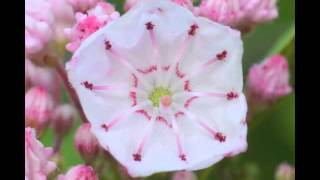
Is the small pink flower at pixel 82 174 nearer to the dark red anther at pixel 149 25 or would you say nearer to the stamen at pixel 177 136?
the stamen at pixel 177 136

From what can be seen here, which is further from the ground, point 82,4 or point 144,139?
point 82,4

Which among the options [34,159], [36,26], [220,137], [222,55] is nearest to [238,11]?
[222,55]

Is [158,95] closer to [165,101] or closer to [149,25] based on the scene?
[165,101]

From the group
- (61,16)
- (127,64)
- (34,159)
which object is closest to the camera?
(34,159)

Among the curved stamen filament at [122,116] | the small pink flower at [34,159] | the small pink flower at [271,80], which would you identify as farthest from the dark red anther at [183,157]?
the small pink flower at [271,80]

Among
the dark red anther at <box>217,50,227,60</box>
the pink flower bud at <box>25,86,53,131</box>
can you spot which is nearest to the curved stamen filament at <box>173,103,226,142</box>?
the dark red anther at <box>217,50,227,60</box>
